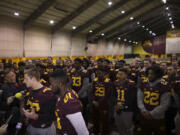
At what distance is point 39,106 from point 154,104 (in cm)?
252

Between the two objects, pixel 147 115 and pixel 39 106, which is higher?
pixel 39 106

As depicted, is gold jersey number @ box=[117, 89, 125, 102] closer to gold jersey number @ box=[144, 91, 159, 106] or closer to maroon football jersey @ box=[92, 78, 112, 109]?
maroon football jersey @ box=[92, 78, 112, 109]

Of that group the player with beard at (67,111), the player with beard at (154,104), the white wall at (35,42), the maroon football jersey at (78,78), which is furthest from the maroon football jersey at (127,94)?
the white wall at (35,42)

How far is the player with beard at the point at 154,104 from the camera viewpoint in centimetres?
358

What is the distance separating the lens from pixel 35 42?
59.1 ft

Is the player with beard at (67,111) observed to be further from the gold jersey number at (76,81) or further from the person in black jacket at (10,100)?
the gold jersey number at (76,81)

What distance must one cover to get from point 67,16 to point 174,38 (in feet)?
101

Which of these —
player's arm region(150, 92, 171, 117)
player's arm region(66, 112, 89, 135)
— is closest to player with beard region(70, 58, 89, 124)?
player's arm region(150, 92, 171, 117)

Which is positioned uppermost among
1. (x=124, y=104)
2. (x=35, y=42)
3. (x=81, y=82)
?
(x=35, y=42)

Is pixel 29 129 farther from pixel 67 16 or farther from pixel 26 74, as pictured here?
pixel 67 16

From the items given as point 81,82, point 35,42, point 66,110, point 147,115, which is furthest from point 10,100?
point 35,42

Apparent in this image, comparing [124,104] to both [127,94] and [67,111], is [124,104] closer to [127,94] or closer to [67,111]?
[127,94]

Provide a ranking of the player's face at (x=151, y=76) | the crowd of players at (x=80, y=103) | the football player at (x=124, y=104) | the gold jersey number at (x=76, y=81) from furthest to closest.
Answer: the gold jersey number at (x=76, y=81) < the football player at (x=124, y=104) < the player's face at (x=151, y=76) < the crowd of players at (x=80, y=103)

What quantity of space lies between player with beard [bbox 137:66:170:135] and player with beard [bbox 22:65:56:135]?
7.07 feet
